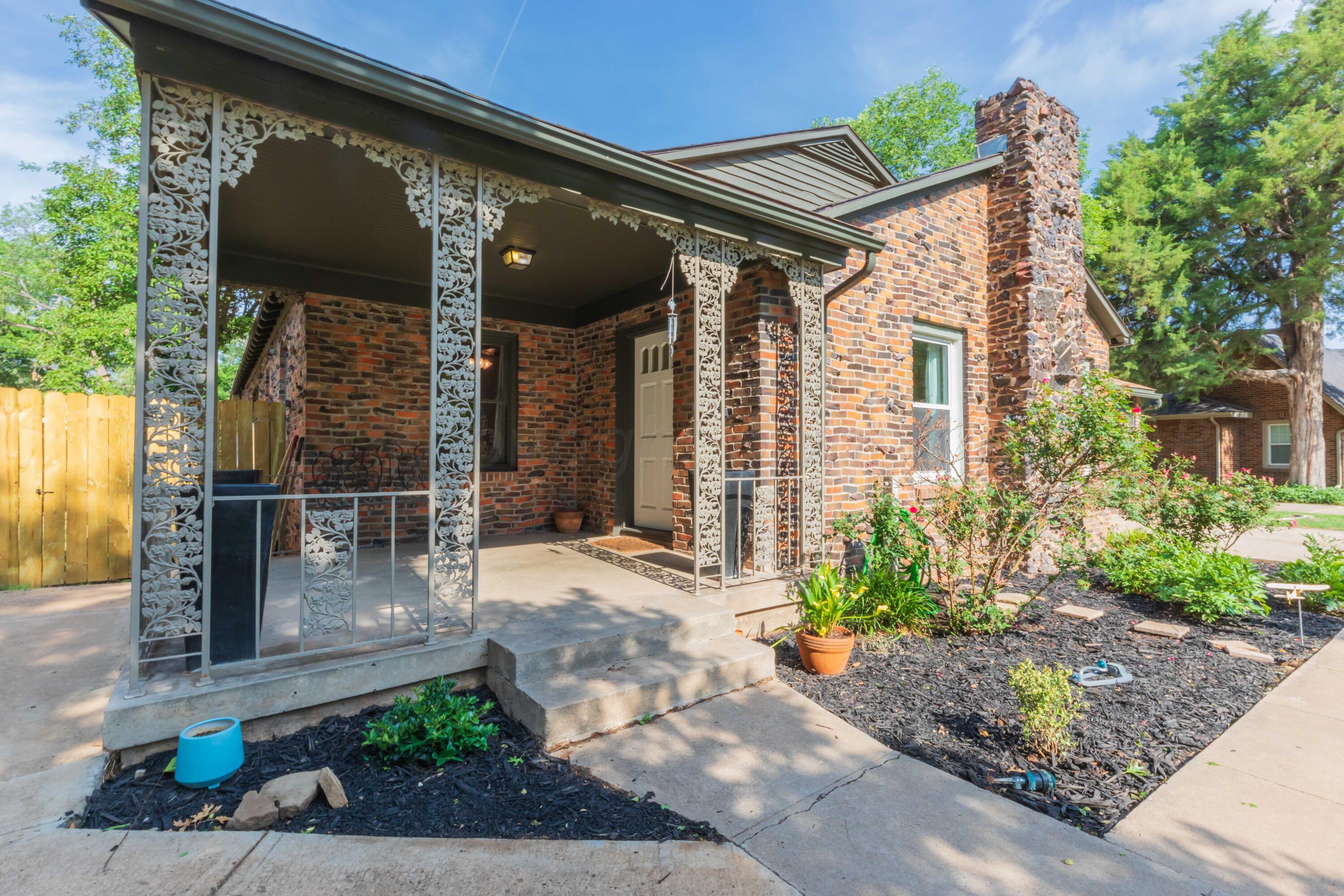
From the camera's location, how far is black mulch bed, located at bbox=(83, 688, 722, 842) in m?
2.20

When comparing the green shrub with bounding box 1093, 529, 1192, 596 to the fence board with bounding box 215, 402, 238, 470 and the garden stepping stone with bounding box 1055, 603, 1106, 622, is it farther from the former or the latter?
the fence board with bounding box 215, 402, 238, 470

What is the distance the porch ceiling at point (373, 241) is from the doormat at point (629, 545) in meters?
2.66

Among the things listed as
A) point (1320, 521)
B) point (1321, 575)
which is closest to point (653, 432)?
point (1321, 575)

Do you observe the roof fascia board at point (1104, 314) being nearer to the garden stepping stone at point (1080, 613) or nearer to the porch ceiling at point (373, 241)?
the garden stepping stone at point (1080, 613)

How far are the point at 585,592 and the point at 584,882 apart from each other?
2.33m

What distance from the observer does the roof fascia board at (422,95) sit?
7.88 feet

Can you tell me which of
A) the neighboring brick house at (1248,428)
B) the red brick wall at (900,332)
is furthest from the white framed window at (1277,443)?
the red brick wall at (900,332)

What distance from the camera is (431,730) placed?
8.62 feet

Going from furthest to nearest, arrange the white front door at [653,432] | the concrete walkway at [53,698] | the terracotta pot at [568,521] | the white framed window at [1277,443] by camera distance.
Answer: the white framed window at [1277,443] < the terracotta pot at [568,521] < the white front door at [653,432] < the concrete walkway at [53,698]

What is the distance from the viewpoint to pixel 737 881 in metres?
1.95

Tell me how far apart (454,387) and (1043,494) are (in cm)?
426

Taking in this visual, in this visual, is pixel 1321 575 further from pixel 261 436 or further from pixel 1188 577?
pixel 261 436

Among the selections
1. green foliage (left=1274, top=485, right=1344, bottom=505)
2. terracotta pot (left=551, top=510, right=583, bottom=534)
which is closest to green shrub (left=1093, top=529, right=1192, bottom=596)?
terracotta pot (left=551, top=510, right=583, bottom=534)

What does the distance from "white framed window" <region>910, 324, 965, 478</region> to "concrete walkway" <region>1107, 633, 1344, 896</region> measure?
363 centimetres
